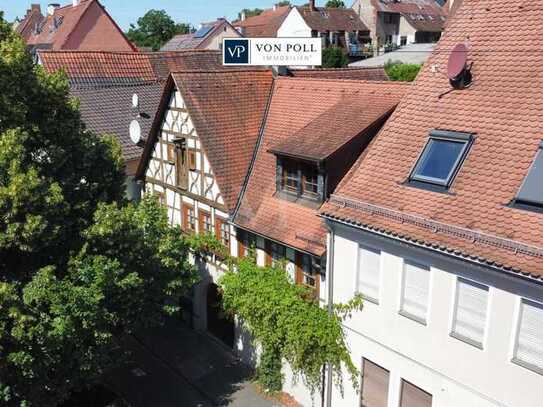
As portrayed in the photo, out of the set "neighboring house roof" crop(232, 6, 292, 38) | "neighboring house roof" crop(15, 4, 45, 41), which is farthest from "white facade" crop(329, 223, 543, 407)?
"neighboring house roof" crop(15, 4, 45, 41)

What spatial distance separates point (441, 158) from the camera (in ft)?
42.4

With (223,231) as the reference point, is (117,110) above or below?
above

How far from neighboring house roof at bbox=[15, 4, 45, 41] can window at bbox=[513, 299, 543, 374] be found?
6833cm

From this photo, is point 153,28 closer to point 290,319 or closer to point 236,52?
point 236,52

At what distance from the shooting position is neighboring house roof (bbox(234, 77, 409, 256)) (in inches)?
632

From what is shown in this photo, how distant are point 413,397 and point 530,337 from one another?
3.75m

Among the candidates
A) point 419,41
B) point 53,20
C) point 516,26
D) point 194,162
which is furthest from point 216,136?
point 419,41

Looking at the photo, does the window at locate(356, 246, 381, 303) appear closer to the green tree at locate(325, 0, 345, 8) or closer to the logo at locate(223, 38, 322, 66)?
the logo at locate(223, 38, 322, 66)

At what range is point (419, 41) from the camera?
79812 millimetres

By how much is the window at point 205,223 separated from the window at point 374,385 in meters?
7.90

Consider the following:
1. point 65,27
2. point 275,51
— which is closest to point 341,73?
point 275,51

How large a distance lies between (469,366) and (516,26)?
794 cm

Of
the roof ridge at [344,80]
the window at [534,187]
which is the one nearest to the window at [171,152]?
the roof ridge at [344,80]

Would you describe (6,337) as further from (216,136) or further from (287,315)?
(216,136)
